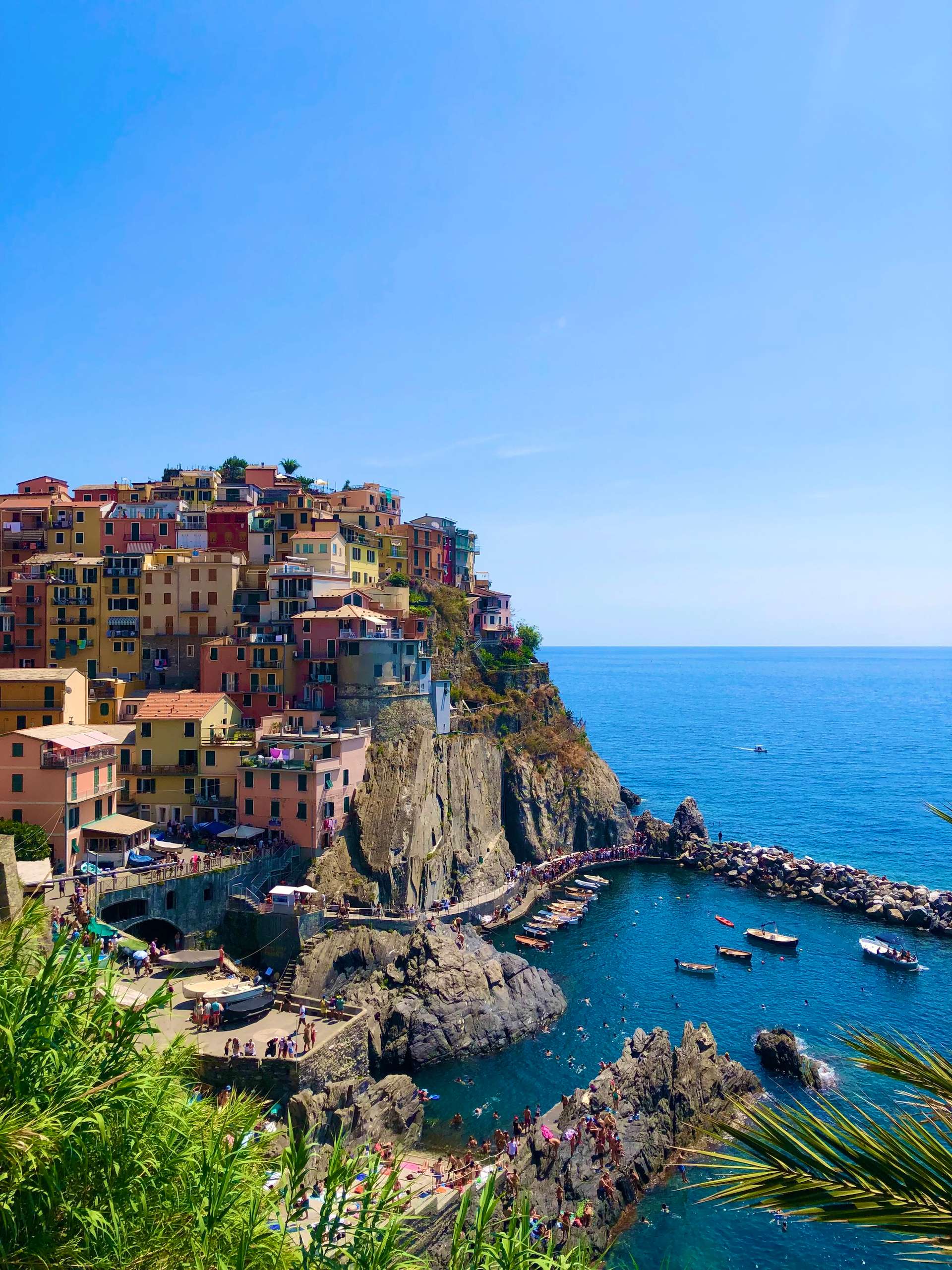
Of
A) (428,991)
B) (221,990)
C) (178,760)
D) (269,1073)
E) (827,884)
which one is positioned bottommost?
(827,884)

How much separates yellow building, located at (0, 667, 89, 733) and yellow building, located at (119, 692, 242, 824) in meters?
4.03

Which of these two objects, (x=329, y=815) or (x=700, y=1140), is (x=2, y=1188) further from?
(x=329, y=815)

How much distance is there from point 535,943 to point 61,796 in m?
29.1

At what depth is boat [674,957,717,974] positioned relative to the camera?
51.5m

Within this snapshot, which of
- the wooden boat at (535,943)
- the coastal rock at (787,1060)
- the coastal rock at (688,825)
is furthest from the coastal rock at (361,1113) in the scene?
the coastal rock at (688,825)

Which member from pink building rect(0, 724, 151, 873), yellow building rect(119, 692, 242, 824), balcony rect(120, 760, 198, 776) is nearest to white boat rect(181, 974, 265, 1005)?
pink building rect(0, 724, 151, 873)

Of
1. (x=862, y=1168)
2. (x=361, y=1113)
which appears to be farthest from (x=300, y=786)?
(x=862, y=1168)

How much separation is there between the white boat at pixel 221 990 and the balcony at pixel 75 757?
42.4ft

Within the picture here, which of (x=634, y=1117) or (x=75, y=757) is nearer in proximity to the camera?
(x=634, y=1117)

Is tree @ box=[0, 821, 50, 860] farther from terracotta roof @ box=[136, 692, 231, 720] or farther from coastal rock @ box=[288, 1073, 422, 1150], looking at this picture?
coastal rock @ box=[288, 1073, 422, 1150]

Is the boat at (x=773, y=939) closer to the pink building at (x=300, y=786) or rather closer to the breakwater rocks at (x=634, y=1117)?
the breakwater rocks at (x=634, y=1117)

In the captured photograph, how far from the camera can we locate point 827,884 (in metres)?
66.6

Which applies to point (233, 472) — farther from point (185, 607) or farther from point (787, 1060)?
point (787, 1060)

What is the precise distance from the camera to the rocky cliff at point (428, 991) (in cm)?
4028
